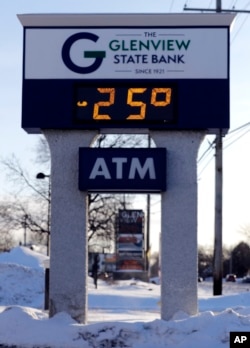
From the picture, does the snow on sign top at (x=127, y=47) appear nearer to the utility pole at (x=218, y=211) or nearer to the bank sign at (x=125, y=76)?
the bank sign at (x=125, y=76)

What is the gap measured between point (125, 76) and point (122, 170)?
6.49 feet

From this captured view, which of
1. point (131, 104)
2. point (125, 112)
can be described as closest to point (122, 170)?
point (125, 112)

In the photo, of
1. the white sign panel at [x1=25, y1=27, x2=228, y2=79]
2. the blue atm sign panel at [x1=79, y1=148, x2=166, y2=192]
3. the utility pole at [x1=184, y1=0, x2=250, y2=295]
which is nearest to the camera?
the blue atm sign panel at [x1=79, y1=148, x2=166, y2=192]

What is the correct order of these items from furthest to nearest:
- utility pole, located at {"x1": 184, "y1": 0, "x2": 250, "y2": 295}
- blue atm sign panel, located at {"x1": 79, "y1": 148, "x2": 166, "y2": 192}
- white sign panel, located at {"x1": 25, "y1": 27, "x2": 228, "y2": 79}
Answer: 1. utility pole, located at {"x1": 184, "y1": 0, "x2": 250, "y2": 295}
2. white sign panel, located at {"x1": 25, "y1": 27, "x2": 228, "y2": 79}
3. blue atm sign panel, located at {"x1": 79, "y1": 148, "x2": 166, "y2": 192}

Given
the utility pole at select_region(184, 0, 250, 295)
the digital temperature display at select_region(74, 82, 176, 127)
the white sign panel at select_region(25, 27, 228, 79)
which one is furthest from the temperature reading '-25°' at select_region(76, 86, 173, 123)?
the utility pole at select_region(184, 0, 250, 295)

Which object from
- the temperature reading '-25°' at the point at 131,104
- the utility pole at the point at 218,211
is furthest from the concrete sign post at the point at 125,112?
the utility pole at the point at 218,211

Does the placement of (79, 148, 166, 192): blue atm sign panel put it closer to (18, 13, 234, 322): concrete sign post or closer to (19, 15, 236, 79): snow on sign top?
(18, 13, 234, 322): concrete sign post

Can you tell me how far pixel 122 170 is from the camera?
58.4 ft

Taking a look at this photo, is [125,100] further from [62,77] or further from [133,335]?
[133,335]

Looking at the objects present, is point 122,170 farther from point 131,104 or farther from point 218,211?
point 218,211

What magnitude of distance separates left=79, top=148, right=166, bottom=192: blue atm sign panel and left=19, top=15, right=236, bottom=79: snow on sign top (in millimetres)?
1599

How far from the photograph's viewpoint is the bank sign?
1781cm

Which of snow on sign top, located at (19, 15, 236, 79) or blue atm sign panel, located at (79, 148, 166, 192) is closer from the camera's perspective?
blue atm sign panel, located at (79, 148, 166, 192)

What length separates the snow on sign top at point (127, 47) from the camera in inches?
713
